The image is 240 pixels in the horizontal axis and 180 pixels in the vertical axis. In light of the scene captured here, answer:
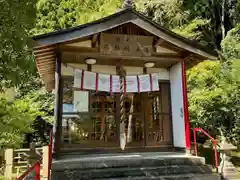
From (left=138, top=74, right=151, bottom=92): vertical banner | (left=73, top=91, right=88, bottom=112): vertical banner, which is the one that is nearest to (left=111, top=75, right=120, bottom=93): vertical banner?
(left=138, top=74, right=151, bottom=92): vertical banner

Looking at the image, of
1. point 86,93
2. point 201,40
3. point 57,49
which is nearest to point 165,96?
point 86,93

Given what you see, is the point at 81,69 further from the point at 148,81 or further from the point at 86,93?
the point at 148,81

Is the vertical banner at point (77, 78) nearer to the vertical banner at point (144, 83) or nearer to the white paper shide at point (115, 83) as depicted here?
the white paper shide at point (115, 83)

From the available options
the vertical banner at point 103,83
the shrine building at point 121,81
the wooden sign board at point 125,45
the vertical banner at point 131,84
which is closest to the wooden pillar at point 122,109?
the shrine building at point 121,81

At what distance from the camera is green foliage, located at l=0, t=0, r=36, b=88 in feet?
10.9

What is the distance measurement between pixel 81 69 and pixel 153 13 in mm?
11250

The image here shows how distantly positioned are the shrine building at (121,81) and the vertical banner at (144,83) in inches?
6.5

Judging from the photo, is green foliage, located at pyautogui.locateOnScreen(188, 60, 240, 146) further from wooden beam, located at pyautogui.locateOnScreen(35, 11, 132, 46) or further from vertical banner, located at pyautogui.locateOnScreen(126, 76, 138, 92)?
wooden beam, located at pyautogui.locateOnScreen(35, 11, 132, 46)

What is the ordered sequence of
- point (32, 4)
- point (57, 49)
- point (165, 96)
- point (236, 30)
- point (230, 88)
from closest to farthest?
point (32, 4) < point (57, 49) < point (165, 96) < point (230, 88) < point (236, 30)

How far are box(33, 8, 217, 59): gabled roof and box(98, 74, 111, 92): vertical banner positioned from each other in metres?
1.45

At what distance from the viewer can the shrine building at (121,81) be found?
7.80 meters

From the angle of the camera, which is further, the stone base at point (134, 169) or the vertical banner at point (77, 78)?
the vertical banner at point (77, 78)

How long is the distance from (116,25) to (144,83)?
212 cm

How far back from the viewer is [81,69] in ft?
27.2
